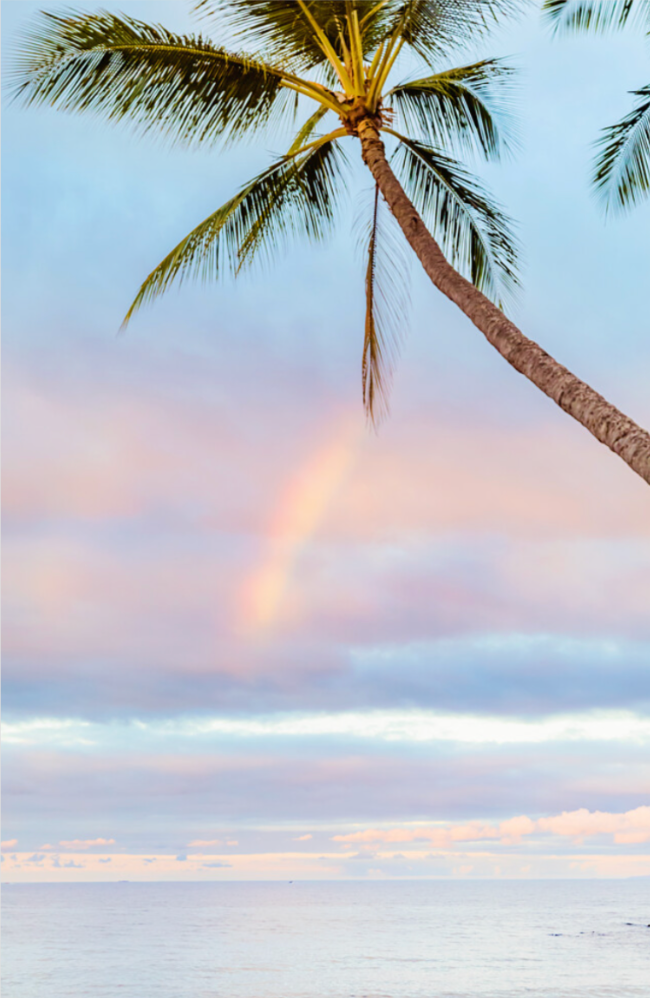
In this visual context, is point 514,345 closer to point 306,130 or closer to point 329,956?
point 306,130

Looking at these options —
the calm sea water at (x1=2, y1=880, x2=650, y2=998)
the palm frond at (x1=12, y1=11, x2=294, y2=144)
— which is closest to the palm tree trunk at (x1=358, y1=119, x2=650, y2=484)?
the palm frond at (x1=12, y1=11, x2=294, y2=144)

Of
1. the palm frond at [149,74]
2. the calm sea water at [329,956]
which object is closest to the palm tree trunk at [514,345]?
the palm frond at [149,74]

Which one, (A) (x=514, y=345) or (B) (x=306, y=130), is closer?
(A) (x=514, y=345)

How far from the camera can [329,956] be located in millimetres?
44750

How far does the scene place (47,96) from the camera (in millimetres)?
9383

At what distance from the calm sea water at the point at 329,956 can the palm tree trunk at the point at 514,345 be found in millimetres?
A: 30778

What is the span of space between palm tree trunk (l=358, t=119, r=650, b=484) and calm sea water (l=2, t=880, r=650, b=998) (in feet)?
101

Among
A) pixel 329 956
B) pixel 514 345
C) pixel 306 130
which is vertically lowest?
pixel 329 956

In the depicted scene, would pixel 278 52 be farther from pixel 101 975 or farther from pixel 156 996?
pixel 101 975

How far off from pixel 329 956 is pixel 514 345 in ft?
148

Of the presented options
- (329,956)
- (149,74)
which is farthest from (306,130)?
(329,956)

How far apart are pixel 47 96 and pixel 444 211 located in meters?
4.41

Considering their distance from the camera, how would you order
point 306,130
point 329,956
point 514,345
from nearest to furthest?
point 514,345 → point 306,130 → point 329,956

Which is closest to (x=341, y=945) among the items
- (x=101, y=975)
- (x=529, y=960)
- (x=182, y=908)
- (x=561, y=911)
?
(x=529, y=960)
